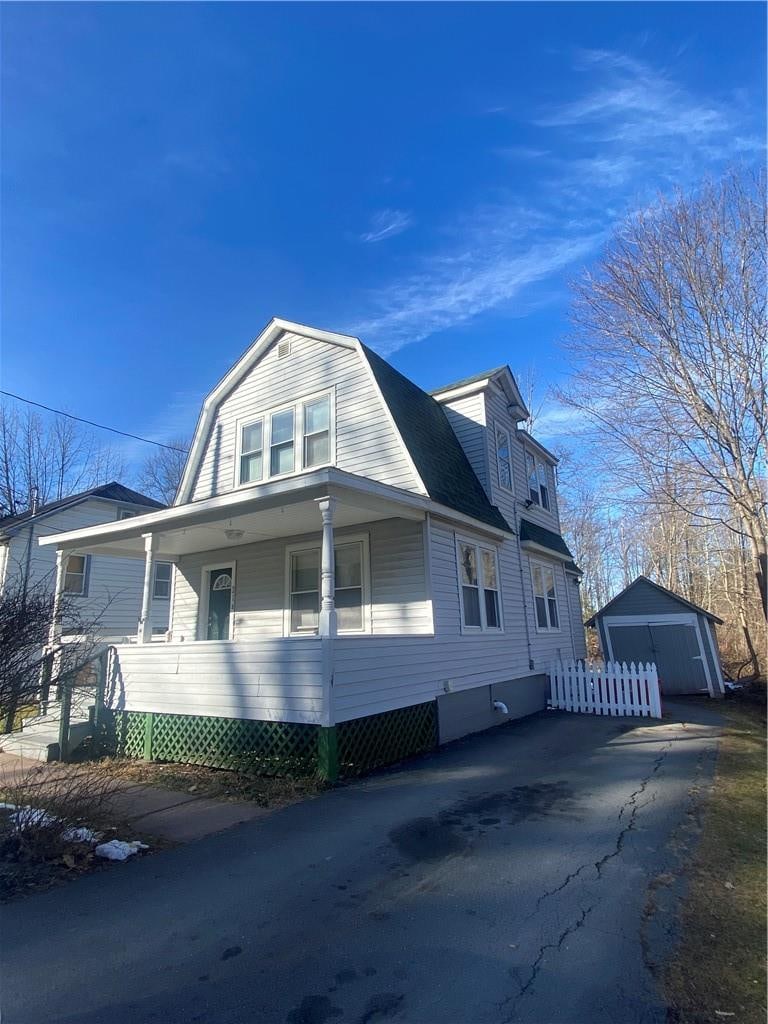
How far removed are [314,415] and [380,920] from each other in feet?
31.4

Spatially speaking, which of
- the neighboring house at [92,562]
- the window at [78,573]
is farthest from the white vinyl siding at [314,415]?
the window at [78,573]

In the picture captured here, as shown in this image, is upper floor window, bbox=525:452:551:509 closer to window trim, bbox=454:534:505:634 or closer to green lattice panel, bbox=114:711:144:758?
window trim, bbox=454:534:505:634

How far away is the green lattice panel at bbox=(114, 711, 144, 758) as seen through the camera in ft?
28.6

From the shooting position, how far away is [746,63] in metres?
9.23

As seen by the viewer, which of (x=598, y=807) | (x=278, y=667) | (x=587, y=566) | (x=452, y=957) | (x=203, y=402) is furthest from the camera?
(x=587, y=566)

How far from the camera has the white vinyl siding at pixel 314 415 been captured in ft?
33.8

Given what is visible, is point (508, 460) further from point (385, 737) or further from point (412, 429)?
point (385, 737)

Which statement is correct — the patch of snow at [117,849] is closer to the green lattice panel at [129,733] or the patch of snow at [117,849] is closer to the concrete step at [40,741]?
the green lattice panel at [129,733]

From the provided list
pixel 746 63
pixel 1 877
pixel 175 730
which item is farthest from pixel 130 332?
pixel 746 63

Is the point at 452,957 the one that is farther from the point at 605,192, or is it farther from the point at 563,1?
the point at 605,192

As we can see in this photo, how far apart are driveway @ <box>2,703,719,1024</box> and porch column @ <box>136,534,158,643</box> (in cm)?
492

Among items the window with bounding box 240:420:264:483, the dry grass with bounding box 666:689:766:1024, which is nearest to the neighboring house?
the window with bounding box 240:420:264:483

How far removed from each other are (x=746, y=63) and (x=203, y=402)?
41.1 ft

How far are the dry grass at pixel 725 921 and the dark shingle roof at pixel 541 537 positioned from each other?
7649 mm
